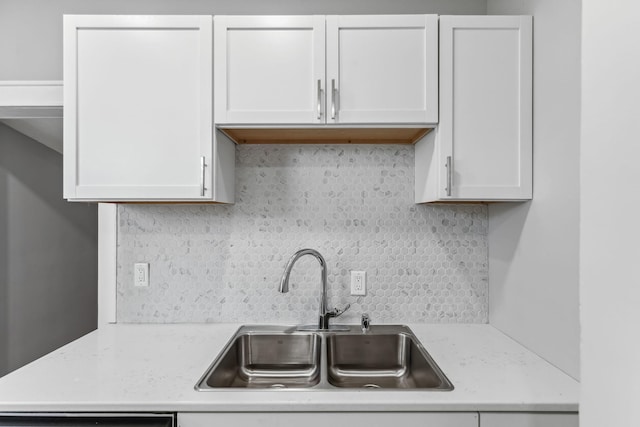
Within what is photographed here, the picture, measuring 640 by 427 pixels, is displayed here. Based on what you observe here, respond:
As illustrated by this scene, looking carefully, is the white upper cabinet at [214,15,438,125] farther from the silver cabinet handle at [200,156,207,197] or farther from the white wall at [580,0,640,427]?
the white wall at [580,0,640,427]

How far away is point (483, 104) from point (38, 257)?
10.1 ft


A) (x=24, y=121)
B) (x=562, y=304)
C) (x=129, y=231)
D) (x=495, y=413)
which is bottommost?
(x=495, y=413)

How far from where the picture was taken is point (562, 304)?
131 cm

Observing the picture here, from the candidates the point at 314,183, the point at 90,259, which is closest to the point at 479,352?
the point at 314,183

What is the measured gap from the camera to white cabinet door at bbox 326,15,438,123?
5.02ft

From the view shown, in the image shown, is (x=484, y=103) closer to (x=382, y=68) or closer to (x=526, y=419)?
(x=382, y=68)

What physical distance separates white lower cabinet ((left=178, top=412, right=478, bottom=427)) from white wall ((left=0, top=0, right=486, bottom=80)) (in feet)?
5.64

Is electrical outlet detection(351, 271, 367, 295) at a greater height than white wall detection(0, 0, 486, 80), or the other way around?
white wall detection(0, 0, 486, 80)

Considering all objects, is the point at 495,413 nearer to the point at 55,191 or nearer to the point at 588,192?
the point at 588,192

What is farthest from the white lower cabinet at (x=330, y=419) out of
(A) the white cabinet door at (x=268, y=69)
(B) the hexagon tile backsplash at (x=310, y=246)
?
(A) the white cabinet door at (x=268, y=69)

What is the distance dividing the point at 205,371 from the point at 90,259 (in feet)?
8.83

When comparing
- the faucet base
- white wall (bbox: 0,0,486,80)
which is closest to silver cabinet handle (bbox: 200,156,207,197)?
the faucet base

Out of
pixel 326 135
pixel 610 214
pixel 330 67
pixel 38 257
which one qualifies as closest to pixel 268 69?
pixel 330 67

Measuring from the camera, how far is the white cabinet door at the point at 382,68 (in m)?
1.53
